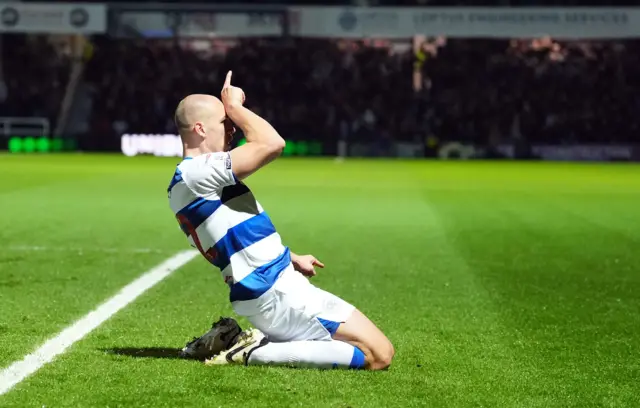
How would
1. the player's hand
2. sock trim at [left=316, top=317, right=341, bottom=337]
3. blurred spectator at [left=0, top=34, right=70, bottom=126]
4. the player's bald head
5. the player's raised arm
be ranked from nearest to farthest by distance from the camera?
1. the player's raised arm
2. the player's bald head
3. sock trim at [left=316, top=317, right=341, bottom=337]
4. the player's hand
5. blurred spectator at [left=0, top=34, right=70, bottom=126]

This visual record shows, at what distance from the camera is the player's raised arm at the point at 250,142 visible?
5215 millimetres

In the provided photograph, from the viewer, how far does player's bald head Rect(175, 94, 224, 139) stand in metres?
5.32

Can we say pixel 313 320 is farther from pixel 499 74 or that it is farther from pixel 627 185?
pixel 499 74

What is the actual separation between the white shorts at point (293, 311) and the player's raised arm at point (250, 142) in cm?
62

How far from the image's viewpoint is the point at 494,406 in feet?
15.5

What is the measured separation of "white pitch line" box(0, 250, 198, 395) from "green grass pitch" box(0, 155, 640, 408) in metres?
0.07

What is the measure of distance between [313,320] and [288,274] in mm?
270

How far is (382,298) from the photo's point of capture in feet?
26.2

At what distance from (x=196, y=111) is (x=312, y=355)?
1.37 meters

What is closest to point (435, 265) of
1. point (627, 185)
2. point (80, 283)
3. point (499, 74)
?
point (80, 283)

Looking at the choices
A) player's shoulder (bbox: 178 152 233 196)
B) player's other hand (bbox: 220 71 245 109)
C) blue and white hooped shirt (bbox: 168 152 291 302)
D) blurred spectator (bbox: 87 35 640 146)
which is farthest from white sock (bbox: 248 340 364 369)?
blurred spectator (bbox: 87 35 640 146)

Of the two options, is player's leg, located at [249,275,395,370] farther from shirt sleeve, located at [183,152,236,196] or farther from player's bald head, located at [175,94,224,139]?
player's bald head, located at [175,94,224,139]

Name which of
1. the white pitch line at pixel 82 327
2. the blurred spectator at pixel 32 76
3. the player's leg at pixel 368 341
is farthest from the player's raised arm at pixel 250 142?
the blurred spectator at pixel 32 76

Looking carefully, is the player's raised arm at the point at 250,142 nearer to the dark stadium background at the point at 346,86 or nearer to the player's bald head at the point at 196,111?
the player's bald head at the point at 196,111
